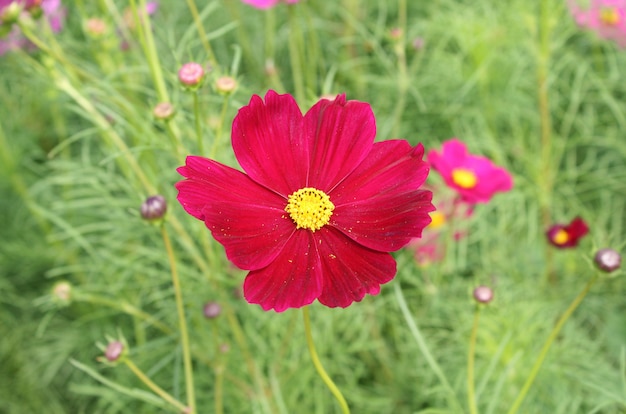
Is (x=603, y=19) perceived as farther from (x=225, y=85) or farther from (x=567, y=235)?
(x=225, y=85)

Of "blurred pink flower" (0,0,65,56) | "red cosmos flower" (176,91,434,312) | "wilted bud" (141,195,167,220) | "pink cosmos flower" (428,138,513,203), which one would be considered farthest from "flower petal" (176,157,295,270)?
"blurred pink flower" (0,0,65,56)

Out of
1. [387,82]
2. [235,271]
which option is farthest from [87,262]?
[387,82]

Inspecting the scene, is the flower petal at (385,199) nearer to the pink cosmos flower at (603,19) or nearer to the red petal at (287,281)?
the red petal at (287,281)

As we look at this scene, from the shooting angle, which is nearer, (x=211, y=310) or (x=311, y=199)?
(x=311, y=199)

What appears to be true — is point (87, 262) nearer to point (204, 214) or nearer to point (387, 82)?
point (387, 82)

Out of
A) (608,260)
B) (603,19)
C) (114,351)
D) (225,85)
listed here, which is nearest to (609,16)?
(603,19)

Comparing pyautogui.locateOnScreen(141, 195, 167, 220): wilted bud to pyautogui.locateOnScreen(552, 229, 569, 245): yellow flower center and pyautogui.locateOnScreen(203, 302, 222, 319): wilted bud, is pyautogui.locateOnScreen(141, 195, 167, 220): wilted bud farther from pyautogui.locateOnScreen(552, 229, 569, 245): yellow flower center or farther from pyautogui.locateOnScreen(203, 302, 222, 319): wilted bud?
pyautogui.locateOnScreen(552, 229, 569, 245): yellow flower center
